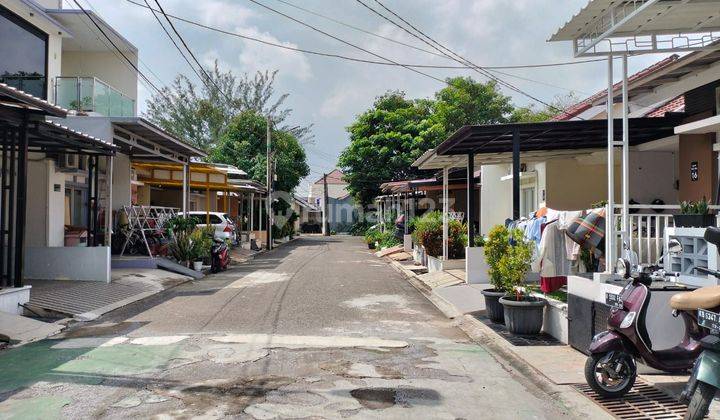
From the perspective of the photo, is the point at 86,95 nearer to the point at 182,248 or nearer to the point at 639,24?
the point at 182,248

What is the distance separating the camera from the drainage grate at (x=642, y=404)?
4.85 meters

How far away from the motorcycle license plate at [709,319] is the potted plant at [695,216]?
3.09 m

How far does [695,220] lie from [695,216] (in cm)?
6

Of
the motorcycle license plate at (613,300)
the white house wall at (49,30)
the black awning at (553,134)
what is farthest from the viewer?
the white house wall at (49,30)

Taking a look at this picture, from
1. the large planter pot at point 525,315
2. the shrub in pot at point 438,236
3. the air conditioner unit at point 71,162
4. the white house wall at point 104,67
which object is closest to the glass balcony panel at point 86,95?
the air conditioner unit at point 71,162

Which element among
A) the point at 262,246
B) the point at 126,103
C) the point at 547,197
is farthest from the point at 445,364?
the point at 262,246

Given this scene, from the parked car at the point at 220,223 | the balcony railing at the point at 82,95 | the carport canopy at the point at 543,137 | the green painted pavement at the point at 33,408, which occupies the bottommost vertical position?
the green painted pavement at the point at 33,408

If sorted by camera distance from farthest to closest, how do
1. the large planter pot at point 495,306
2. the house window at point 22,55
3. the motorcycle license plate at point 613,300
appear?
the house window at point 22,55 < the large planter pot at point 495,306 < the motorcycle license plate at point 613,300

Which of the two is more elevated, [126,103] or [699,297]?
[126,103]

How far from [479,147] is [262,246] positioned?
18566 mm

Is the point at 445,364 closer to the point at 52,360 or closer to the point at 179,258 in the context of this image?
the point at 52,360

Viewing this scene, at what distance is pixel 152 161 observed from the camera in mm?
19219

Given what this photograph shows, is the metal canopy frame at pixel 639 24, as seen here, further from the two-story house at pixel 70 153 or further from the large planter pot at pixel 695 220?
the two-story house at pixel 70 153

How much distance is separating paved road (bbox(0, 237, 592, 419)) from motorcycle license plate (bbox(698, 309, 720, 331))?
1448mm
